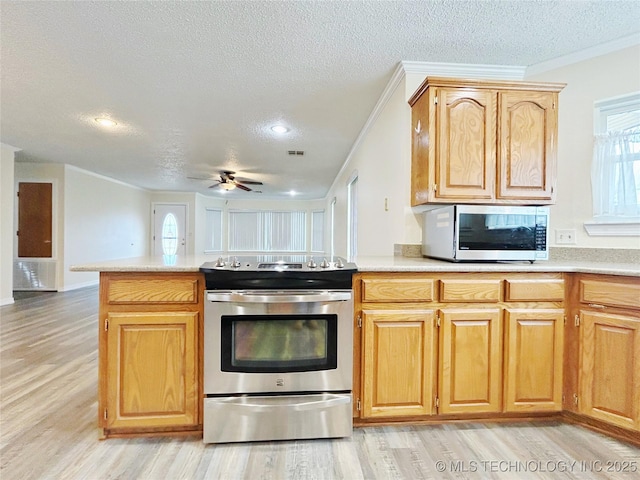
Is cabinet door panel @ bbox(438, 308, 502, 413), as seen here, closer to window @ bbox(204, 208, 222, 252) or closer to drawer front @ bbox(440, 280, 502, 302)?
drawer front @ bbox(440, 280, 502, 302)

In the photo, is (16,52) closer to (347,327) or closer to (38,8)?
(38,8)

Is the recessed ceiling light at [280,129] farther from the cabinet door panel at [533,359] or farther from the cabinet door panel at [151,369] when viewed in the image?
the cabinet door panel at [533,359]

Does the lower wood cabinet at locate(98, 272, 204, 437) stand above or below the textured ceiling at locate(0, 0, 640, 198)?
below

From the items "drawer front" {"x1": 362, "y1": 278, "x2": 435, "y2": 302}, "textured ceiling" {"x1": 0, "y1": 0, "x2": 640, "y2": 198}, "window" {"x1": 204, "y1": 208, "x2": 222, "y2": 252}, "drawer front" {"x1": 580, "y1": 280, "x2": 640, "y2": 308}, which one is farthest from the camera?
"window" {"x1": 204, "y1": 208, "x2": 222, "y2": 252}

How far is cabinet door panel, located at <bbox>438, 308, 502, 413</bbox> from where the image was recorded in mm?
1832

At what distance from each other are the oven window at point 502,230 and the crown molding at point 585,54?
50.2 inches

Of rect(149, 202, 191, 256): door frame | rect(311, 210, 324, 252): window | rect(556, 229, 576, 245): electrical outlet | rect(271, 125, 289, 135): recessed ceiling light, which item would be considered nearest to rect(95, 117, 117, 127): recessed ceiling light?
rect(271, 125, 289, 135): recessed ceiling light

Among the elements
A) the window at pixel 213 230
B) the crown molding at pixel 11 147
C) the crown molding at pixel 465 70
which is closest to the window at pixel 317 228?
the window at pixel 213 230

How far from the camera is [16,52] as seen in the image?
235cm

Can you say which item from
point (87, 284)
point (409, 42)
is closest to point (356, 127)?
point (409, 42)

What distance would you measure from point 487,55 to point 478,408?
2.30 m

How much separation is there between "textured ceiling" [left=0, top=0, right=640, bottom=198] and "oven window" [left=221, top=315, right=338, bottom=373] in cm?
173

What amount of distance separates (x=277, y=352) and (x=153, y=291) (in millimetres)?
690

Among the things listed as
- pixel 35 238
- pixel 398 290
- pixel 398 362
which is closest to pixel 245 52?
pixel 398 290
